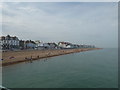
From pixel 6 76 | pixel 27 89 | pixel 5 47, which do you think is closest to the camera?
pixel 27 89

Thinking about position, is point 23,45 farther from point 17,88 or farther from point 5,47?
point 17,88

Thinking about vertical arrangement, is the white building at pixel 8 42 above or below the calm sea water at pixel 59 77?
above

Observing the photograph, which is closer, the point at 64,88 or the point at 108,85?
the point at 64,88

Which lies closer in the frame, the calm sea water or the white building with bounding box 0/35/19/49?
the calm sea water

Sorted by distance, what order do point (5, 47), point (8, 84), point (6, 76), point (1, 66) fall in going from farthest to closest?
point (5, 47), point (1, 66), point (6, 76), point (8, 84)

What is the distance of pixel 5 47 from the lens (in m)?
47.5

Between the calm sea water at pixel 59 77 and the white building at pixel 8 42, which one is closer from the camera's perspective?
the calm sea water at pixel 59 77

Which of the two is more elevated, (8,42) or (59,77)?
(8,42)

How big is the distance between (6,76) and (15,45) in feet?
143

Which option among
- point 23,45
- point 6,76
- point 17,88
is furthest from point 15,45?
point 17,88

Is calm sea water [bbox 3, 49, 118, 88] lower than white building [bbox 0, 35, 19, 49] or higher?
lower

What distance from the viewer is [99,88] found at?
9516 millimetres

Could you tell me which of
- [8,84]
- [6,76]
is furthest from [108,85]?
[6,76]

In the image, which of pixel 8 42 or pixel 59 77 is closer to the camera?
pixel 59 77
